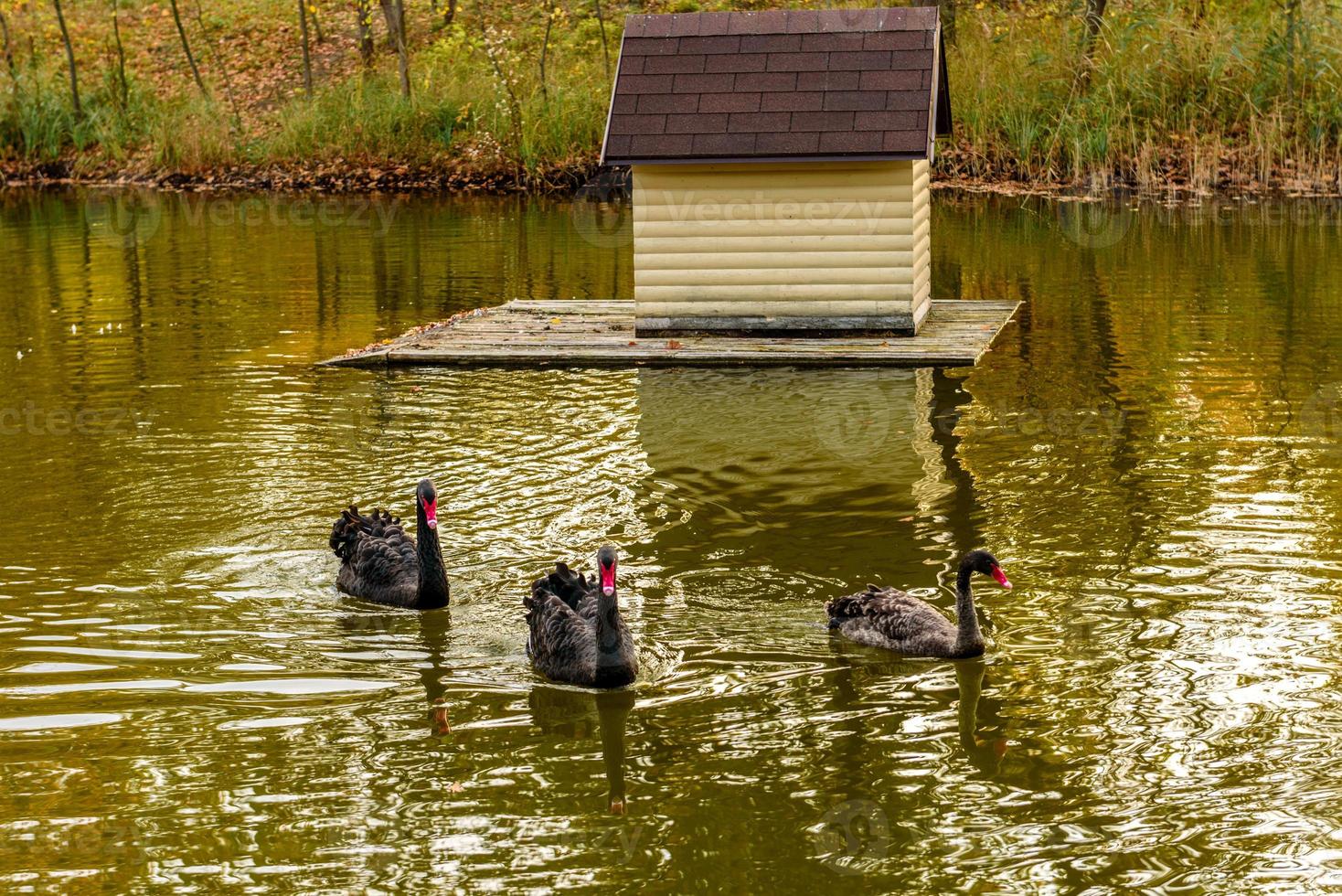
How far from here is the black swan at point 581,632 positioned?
8.61 metres

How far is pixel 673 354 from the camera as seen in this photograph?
16859 mm

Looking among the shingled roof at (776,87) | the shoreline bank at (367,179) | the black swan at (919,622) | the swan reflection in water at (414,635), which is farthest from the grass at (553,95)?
the swan reflection in water at (414,635)

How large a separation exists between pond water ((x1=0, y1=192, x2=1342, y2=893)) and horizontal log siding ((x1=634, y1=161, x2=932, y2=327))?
148 cm

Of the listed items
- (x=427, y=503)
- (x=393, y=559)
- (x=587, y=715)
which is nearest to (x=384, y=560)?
(x=393, y=559)

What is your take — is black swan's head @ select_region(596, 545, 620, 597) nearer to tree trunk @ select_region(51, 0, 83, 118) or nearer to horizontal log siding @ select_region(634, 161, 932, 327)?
horizontal log siding @ select_region(634, 161, 932, 327)

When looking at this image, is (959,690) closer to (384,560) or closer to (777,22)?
(384,560)

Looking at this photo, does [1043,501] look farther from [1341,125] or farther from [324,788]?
[1341,125]

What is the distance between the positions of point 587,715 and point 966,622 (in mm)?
2133

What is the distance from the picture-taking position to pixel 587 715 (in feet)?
27.9

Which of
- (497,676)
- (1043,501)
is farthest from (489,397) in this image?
(497,676)

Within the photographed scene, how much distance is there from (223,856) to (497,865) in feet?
3.88

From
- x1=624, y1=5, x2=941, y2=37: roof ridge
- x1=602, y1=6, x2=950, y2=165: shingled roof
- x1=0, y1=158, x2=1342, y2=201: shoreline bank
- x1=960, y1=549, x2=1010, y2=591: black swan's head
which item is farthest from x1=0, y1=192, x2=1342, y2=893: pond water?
x1=0, y1=158, x2=1342, y2=201: shoreline bank

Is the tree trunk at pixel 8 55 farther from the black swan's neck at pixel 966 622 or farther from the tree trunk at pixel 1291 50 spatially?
the black swan's neck at pixel 966 622

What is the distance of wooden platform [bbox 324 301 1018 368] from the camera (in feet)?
54.5
